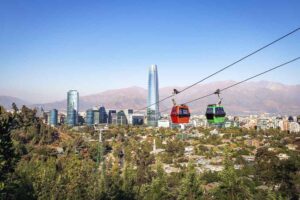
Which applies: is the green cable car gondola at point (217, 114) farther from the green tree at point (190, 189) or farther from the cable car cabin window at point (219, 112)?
the green tree at point (190, 189)

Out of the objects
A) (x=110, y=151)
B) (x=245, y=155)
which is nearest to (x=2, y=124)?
(x=245, y=155)

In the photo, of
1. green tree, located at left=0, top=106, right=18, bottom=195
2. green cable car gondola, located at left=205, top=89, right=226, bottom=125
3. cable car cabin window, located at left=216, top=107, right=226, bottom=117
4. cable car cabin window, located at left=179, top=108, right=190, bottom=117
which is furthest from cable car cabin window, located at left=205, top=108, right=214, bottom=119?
green tree, located at left=0, top=106, right=18, bottom=195

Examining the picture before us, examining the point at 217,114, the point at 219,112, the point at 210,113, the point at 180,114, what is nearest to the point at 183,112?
the point at 180,114

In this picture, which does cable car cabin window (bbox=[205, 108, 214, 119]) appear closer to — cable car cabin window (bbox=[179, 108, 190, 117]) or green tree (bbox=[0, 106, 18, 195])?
cable car cabin window (bbox=[179, 108, 190, 117])

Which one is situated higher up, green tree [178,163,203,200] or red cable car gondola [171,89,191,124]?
red cable car gondola [171,89,191,124]

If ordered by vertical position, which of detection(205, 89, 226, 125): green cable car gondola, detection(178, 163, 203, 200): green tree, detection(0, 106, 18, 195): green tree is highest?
detection(205, 89, 226, 125): green cable car gondola

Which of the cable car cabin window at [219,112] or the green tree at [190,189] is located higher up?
the cable car cabin window at [219,112]

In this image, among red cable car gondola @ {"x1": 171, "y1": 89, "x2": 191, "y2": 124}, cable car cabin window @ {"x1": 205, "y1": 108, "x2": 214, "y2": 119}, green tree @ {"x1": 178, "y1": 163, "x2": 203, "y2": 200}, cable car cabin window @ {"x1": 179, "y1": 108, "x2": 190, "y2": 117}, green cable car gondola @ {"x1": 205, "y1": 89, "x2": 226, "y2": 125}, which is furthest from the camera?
green tree @ {"x1": 178, "y1": 163, "x2": 203, "y2": 200}

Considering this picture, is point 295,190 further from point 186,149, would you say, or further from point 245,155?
point 186,149

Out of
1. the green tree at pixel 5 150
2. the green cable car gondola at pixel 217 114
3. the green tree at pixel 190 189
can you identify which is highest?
the green cable car gondola at pixel 217 114

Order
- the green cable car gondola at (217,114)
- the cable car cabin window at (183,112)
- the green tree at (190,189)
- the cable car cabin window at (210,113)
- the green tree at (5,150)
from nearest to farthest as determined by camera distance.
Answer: the green tree at (5,150), the green cable car gondola at (217,114), the cable car cabin window at (210,113), the cable car cabin window at (183,112), the green tree at (190,189)

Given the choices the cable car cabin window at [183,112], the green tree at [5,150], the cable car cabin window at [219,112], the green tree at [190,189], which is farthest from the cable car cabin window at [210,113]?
the green tree at [190,189]

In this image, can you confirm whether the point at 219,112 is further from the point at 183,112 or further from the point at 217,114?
the point at 183,112
